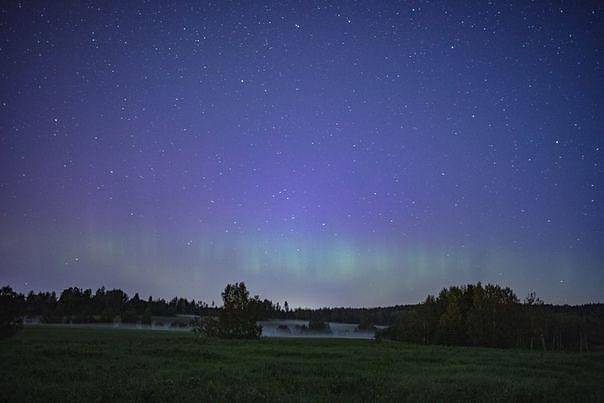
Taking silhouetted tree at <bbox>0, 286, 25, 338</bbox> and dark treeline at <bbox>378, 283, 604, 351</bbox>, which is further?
dark treeline at <bbox>378, 283, 604, 351</bbox>

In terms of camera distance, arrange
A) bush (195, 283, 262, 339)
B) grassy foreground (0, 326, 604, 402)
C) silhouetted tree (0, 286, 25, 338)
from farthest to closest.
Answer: bush (195, 283, 262, 339)
silhouetted tree (0, 286, 25, 338)
grassy foreground (0, 326, 604, 402)

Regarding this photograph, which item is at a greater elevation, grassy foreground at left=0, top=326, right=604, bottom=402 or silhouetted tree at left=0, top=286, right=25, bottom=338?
silhouetted tree at left=0, top=286, right=25, bottom=338

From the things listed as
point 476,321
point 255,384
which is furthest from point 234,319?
point 255,384

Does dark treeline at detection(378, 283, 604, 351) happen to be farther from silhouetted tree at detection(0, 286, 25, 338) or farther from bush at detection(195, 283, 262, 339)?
silhouetted tree at detection(0, 286, 25, 338)

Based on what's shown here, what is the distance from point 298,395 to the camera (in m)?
17.7

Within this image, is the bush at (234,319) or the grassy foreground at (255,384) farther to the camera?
the bush at (234,319)

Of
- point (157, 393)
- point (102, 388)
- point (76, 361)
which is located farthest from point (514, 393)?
point (76, 361)

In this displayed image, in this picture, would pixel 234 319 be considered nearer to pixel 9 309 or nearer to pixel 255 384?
pixel 9 309

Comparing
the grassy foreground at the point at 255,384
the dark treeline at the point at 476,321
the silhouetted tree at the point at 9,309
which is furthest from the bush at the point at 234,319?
the grassy foreground at the point at 255,384

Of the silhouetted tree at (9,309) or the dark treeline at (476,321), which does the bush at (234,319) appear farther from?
the silhouetted tree at (9,309)

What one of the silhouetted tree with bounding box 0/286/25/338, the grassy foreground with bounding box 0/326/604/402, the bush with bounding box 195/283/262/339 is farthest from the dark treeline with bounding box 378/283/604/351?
the silhouetted tree with bounding box 0/286/25/338

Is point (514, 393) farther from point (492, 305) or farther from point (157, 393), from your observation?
point (492, 305)

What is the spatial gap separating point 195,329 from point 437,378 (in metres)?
72.3

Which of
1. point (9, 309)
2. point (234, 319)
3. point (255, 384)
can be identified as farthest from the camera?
point (234, 319)
